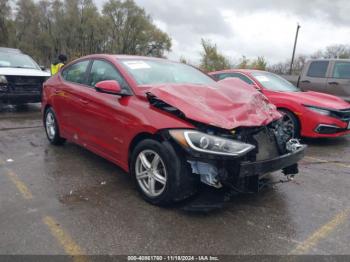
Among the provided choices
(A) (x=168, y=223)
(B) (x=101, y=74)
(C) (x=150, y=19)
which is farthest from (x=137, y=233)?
(C) (x=150, y=19)

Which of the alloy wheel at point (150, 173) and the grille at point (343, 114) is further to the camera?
the grille at point (343, 114)

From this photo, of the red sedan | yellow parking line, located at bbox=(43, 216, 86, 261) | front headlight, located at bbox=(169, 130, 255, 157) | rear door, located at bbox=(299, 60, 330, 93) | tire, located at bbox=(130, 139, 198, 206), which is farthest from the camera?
rear door, located at bbox=(299, 60, 330, 93)

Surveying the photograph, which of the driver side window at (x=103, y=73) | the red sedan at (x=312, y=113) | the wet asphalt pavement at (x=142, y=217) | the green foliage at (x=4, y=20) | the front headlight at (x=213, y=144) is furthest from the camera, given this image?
the green foliage at (x=4, y=20)

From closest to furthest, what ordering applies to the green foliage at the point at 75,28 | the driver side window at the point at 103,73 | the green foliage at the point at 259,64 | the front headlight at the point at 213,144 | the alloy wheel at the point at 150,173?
1. the front headlight at the point at 213,144
2. the alloy wheel at the point at 150,173
3. the driver side window at the point at 103,73
4. the green foliage at the point at 259,64
5. the green foliage at the point at 75,28

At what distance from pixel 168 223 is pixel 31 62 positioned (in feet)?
29.2

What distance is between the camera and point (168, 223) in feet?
10.1

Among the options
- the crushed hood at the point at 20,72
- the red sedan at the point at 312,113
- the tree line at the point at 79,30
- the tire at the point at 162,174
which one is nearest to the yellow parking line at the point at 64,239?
the tire at the point at 162,174

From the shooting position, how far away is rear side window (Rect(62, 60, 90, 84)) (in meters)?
4.77

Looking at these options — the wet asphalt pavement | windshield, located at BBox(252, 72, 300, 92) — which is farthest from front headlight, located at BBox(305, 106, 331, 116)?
the wet asphalt pavement

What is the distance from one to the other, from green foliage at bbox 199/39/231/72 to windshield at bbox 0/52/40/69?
499 inches

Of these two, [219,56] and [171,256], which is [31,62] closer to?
[171,256]

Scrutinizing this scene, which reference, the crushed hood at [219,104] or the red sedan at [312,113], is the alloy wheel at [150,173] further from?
the red sedan at [312,113]

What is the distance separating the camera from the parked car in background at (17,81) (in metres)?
8.43

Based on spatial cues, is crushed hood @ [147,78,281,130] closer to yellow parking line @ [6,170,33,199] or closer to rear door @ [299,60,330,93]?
yellow parking line @ [6,170,33,199]
